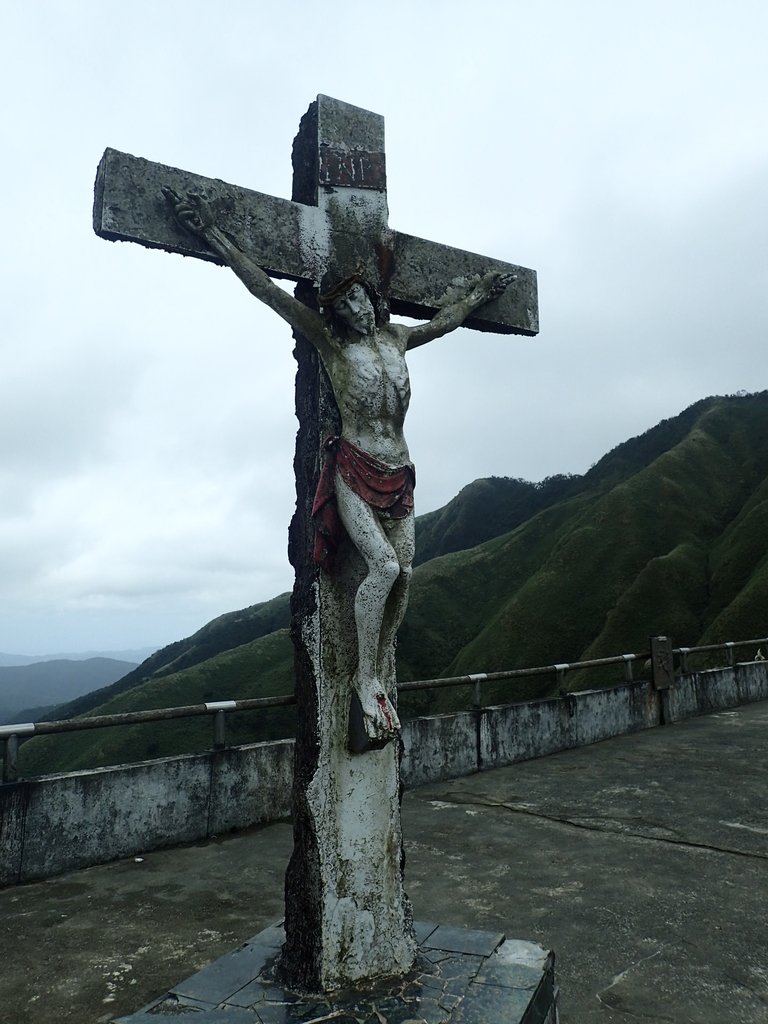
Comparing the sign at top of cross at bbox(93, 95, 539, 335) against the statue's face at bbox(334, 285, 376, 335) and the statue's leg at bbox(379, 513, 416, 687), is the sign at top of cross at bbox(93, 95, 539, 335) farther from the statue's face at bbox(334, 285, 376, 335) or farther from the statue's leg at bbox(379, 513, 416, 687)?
the statue's leg at bbox(379, 513, 416, 687)

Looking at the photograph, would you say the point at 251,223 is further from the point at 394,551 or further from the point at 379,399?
the point at 394,551

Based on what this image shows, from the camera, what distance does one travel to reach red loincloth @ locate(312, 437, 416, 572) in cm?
309

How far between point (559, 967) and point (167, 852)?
Result: 364 centimetres

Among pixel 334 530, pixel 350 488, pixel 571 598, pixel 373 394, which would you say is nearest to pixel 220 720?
pixel 334 530

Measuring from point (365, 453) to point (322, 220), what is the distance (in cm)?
124

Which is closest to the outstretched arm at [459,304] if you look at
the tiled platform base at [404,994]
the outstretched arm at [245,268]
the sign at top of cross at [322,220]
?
the sign at top of cross at [322,220]

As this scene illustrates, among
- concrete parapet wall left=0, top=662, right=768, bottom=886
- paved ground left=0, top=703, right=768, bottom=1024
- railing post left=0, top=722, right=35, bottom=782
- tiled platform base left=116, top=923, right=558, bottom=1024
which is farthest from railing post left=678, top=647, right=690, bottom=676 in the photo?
tiled platform base left=116, top=923, right=558, bottom=1024

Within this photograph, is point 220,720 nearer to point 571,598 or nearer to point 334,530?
point 334,530

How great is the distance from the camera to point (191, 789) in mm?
6711

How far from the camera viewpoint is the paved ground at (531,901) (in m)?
3.84

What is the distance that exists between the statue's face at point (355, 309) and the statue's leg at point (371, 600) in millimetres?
733

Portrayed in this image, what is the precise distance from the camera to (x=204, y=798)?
6.79 meters

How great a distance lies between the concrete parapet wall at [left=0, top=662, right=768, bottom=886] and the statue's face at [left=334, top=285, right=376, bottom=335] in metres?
4.55

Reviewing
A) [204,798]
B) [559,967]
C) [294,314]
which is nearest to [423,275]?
[294,314]
